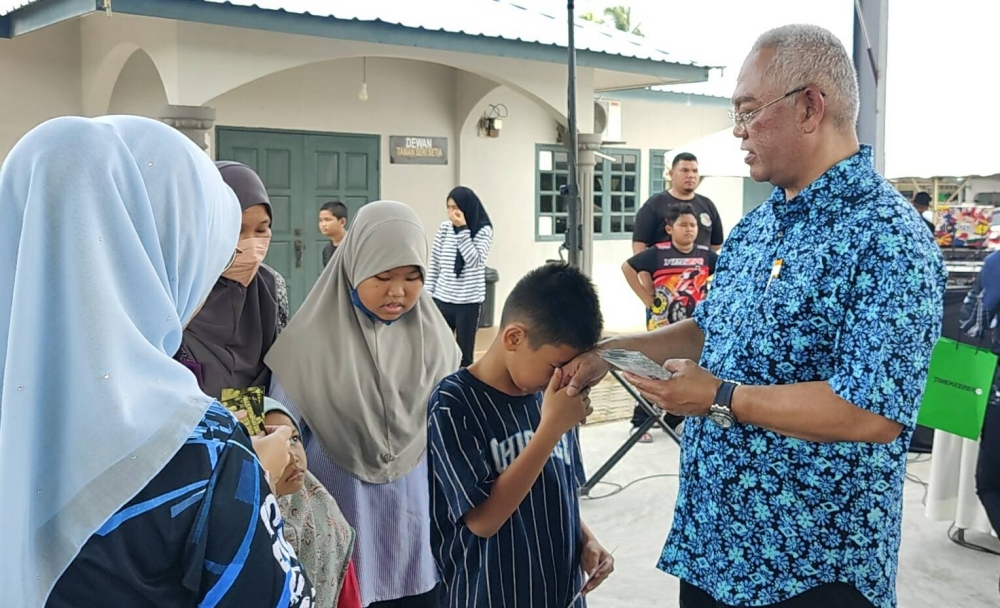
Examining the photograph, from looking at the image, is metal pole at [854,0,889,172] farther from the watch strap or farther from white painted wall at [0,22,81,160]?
white painted wall at [0,22,81,160]

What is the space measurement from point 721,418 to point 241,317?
1.43 metres

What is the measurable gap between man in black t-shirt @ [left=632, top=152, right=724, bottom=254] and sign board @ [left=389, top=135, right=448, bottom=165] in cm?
480

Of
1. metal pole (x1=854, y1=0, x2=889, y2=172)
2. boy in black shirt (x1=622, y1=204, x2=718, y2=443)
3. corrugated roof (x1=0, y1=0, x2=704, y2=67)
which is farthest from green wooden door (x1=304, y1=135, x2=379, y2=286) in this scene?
metal pole (x1=854, y1=0, x2=889, y2=172)

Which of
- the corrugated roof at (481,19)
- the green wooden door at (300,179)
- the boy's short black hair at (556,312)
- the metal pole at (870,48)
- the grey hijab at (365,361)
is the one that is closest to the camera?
the boy's short black hair at (556,312)

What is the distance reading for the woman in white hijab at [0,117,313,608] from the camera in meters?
1.07

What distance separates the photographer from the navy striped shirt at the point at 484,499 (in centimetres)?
195

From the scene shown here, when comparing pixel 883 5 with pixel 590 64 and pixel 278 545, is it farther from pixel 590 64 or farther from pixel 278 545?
Answer: pixel 590 64

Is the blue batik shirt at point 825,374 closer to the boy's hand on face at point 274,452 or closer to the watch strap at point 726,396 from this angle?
the watch strap at point 726,396

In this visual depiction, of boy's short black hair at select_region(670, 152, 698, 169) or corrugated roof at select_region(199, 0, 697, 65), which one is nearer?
boy's short black hair at select_region(670, 152, 698, 169)

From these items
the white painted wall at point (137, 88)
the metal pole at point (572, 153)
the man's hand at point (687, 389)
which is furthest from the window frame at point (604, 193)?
the man's hand at point (687, 389)

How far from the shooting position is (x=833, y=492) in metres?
1.78

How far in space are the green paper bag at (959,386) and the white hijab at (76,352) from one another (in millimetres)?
2748

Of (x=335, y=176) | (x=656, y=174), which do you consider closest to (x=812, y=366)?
(x=335, y=176)

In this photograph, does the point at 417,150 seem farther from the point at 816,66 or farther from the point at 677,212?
the point at 816,66
